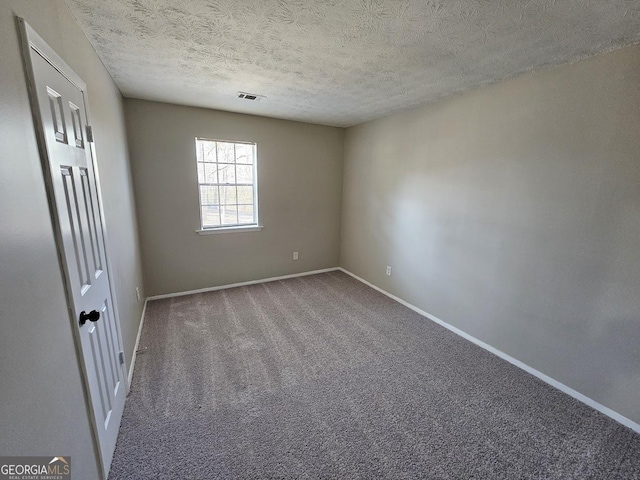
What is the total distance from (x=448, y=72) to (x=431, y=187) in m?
1.18

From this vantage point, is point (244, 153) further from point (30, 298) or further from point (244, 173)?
point (30, 298)

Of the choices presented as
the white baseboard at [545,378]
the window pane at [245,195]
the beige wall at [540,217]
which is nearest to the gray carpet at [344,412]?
the white baseboard at [545,378]

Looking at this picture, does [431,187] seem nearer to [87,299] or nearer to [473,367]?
[473,367]

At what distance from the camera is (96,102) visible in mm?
1777

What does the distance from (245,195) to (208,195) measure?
0.50 meters

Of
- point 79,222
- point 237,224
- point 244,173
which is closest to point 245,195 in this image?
point 244,173

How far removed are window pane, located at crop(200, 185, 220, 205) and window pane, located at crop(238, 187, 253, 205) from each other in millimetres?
307

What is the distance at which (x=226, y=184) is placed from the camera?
3592 mm

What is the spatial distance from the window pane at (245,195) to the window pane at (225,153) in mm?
406

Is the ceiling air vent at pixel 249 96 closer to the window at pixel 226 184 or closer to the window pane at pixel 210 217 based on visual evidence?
the window at pixel 226 184

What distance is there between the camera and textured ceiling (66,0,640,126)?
1.30 metres

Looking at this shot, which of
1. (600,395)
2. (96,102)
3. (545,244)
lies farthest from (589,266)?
(96,102)

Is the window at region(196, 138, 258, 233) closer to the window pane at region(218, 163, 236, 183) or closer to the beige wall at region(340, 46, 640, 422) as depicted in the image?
the window pane at region(218, 163, 236, 183)

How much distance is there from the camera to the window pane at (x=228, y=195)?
142 inches
